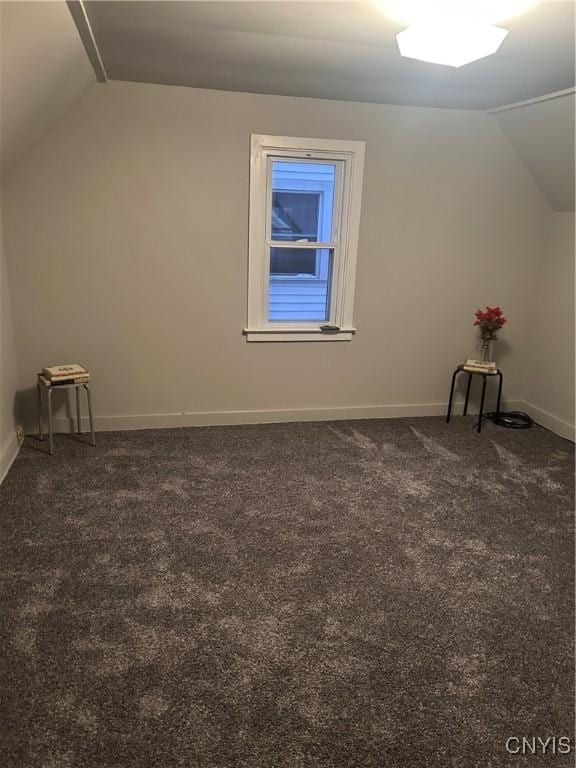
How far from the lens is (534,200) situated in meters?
4.07

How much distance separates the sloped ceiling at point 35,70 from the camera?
6.39 feet

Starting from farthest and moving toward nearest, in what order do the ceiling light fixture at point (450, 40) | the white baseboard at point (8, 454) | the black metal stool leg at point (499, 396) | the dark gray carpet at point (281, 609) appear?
the black metal stool leg at point (499, 396), the white baseboard at point (8, 454), the ceiling light fixture at point (450, 40), the dark gray carpet at point (281, 609)

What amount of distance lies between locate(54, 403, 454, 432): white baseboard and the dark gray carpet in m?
0.31

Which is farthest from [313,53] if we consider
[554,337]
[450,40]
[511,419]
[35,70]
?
[511,419]

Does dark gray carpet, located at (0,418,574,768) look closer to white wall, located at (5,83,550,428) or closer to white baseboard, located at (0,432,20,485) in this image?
white baseboard, located at (0,432,20,485)

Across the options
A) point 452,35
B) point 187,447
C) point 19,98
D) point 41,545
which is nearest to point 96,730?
point 41,545

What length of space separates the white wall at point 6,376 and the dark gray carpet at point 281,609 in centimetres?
11

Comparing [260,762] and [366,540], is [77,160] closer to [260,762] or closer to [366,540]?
[366,540]

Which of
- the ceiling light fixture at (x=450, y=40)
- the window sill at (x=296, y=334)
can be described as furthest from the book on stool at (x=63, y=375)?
the ceiling light fixture at (x=450, y=40)

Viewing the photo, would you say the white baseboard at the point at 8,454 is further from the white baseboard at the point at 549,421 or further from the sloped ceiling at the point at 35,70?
the white baseboard at the point at 549,421

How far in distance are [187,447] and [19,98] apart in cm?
210

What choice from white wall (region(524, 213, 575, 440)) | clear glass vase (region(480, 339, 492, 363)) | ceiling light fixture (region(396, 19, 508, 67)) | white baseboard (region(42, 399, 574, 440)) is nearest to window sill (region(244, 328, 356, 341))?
white baseboard (region(42, 399, 574, 440))

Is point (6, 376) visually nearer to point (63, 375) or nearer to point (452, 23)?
point (63, 375)

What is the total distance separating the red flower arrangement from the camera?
400cm
